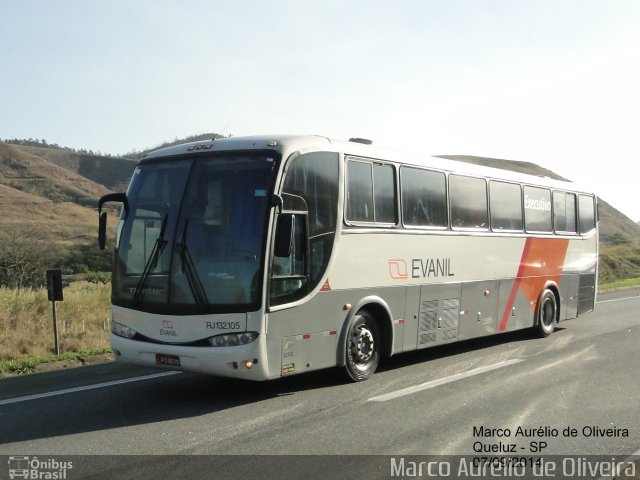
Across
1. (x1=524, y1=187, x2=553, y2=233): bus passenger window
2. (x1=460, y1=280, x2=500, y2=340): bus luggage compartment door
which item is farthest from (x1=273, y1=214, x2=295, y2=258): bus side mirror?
(x1=524, y1=187, x2=553, y2=233): bus passenger window

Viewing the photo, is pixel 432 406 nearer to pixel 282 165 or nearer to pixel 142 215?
pixel 282 165

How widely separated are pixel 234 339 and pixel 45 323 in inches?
333

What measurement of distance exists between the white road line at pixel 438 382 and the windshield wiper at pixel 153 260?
3.16 metres

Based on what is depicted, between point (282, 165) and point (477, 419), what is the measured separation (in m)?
3.72

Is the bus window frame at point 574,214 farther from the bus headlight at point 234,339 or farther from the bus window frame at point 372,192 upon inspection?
the bus headlight at point 234,339

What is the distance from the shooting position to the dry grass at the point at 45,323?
13672 mm

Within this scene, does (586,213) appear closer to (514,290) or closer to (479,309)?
(514,290)

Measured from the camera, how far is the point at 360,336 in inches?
403

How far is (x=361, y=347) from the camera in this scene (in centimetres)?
1025

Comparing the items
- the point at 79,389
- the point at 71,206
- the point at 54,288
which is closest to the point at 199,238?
the point at 79,389

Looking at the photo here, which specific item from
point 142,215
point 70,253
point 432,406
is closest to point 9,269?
point 70,253

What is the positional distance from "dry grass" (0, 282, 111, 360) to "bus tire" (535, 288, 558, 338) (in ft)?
29.5

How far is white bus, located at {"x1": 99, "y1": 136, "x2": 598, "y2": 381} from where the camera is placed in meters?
8.45

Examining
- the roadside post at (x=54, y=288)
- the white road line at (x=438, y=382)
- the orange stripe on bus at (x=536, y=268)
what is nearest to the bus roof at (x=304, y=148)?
the orange stripe on bus at (x=536, y=268)
